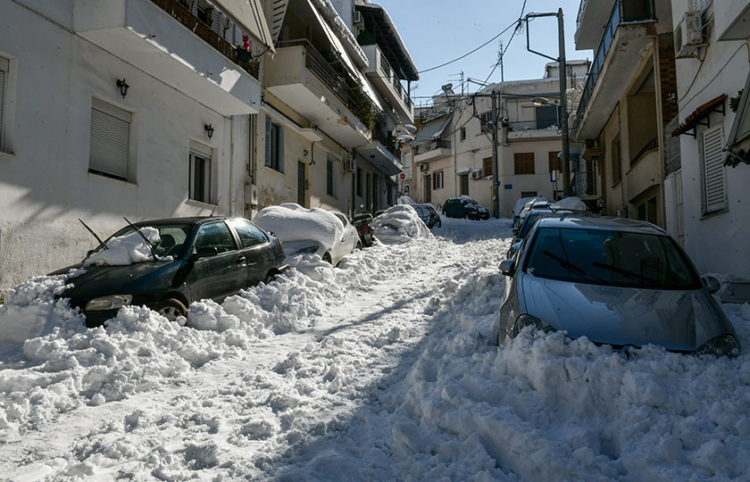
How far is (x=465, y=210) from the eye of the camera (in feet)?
115

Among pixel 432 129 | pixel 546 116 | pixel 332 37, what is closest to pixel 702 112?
pixel 332 37

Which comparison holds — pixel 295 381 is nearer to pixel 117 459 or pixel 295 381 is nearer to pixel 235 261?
pixel 117 459

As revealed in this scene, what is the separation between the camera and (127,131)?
31.0 ft

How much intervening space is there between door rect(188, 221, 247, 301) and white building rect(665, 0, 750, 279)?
6561 mm

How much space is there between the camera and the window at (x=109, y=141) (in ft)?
28.4

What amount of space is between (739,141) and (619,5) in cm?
825

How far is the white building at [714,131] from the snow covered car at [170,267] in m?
6.58

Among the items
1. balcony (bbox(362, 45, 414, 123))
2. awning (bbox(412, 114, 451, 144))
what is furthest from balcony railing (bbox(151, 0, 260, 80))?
awning (bbox(412, 114, 451, 144))

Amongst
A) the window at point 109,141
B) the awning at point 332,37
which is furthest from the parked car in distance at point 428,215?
the window at point 109,141

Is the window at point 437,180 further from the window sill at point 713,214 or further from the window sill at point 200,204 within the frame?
the window sill at point 713,214

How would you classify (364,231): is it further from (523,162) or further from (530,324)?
(523,162)

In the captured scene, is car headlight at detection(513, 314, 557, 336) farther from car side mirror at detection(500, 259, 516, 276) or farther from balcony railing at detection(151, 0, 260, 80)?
balcony railing at detection(151, 0, 260, 80)

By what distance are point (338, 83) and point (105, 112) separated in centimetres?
1017

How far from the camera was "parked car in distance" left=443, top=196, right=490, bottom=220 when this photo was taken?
3462cm
